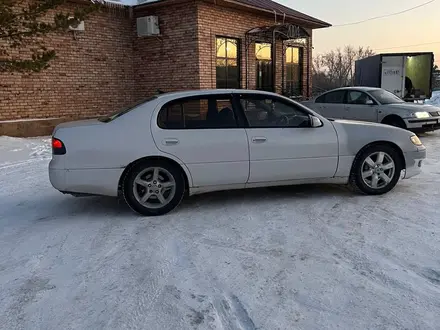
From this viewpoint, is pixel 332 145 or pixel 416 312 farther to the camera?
pixel 332 145

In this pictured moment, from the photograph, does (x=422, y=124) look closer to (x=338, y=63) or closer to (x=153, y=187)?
(x=153, y=187)

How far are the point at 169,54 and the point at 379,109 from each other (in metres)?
6.38

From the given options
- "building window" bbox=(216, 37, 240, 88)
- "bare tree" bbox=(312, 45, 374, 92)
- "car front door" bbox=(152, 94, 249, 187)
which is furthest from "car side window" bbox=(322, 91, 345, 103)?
"bare tree" bbox=(312, 45, 374, 92)

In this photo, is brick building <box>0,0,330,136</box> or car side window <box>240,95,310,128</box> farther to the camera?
brick building <box>0,0,330,136</box>

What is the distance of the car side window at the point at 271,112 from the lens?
17.3ft

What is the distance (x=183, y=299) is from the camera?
9.85ft

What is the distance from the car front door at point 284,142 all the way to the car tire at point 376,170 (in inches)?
14.1

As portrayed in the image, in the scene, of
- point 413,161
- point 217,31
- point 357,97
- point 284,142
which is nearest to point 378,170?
point 413,161

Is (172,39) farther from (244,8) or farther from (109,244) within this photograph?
(109,244)

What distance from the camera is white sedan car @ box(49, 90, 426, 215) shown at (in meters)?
4.80

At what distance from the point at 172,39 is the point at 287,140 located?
888 centimetres

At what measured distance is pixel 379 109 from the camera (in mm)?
11070

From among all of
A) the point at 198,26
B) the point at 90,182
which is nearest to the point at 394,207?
the point at 90,182

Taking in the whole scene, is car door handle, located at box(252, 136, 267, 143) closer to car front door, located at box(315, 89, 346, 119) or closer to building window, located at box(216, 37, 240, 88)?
car front door, located at box(315, 89, 346, 119)
